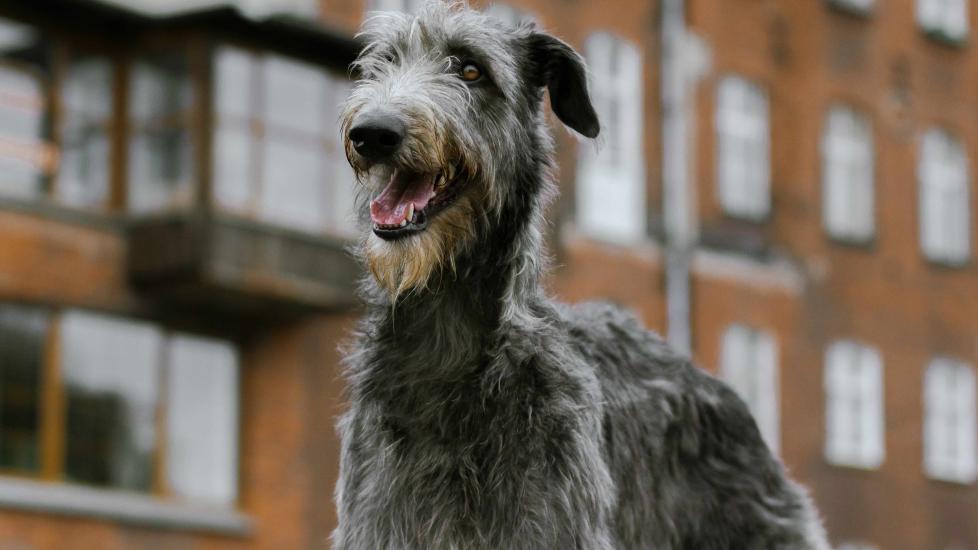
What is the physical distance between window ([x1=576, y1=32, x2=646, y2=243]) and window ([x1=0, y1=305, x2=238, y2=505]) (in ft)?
28.5

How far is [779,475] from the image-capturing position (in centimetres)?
632

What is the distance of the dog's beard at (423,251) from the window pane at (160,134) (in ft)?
73.8

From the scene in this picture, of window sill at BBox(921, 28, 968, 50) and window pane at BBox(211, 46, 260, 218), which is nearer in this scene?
window pane at BBox(211, 46, 260, 218)

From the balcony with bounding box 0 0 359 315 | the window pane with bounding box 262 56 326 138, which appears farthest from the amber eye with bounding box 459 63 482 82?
the window pane with bounding box 262 56 326 138

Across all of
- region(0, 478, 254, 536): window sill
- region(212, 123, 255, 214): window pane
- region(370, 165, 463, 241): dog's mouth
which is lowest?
region(370, 165, 463, 241): dog's mouth

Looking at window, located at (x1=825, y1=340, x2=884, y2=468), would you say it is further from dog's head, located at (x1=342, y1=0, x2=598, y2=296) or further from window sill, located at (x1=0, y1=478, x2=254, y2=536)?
dog's head, located at (x1=342, y1=0, x2=598, y2=296)

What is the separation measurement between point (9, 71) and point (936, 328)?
23.2 metres

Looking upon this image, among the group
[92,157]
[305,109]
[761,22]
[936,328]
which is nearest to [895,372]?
[936,328]

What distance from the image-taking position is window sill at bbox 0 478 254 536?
25656mm

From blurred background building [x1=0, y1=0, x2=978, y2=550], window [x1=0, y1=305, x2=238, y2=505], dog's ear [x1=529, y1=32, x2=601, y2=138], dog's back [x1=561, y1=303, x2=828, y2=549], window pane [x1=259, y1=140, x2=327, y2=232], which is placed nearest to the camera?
dog's ear [x1=529, y1=32, x2=601, y2=138]

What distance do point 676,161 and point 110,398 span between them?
13.3 m

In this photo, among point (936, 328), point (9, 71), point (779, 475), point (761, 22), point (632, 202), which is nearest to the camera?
point (779, 475)

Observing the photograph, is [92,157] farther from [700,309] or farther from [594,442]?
[594,442]

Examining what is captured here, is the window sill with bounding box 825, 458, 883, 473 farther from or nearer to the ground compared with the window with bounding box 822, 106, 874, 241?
nearer to the ground
